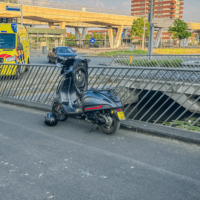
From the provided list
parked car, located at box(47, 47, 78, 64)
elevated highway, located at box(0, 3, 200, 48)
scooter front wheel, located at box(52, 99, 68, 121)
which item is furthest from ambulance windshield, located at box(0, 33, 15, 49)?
elevated highway, located at box(0, 3, 200, 48)

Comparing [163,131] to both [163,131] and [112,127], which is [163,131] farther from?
[112,127]

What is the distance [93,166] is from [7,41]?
40.8 ft

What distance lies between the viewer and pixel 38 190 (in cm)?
320

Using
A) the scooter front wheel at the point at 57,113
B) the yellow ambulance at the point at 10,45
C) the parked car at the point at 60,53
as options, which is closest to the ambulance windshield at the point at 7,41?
the yellow ambulance at the point at 10,45

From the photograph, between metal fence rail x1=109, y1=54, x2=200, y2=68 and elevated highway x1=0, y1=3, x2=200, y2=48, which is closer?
metal fence rail x1=109, y1=54, x2=200, y2=68

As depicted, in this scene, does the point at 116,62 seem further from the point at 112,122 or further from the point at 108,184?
the point at 108,184

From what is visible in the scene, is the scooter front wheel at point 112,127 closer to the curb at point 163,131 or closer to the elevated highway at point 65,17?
the curb at point 163,131

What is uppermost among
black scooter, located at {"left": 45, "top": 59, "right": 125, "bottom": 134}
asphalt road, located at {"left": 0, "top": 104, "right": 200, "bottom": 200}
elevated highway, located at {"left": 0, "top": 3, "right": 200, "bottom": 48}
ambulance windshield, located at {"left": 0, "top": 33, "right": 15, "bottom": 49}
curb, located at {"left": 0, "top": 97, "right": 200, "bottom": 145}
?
elevated highway, located at {"left": 0, "top": 3, "right": 200, "bottom": 48}

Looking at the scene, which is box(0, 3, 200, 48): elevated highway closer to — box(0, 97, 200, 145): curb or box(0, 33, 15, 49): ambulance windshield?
box(0, 33, 15, 49): ambulance windshield

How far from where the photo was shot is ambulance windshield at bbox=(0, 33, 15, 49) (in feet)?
47.5

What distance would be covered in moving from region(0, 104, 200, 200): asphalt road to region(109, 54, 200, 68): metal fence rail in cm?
874

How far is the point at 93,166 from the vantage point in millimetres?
3812

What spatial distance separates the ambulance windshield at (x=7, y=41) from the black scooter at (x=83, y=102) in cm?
995

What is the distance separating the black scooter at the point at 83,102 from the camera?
4871mm
